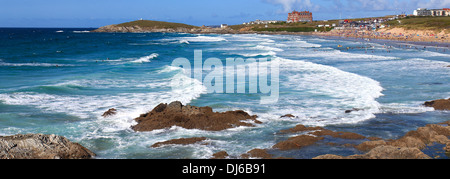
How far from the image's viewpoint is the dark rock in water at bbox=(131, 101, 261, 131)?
1620 cm

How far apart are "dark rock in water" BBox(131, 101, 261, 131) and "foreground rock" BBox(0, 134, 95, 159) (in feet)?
13.4

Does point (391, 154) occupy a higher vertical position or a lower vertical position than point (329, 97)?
higher

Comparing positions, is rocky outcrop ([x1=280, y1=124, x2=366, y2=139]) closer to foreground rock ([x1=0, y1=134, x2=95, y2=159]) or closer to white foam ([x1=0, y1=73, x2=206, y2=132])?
white foam ([x1=0, y1=73, x2=206, y2=132])

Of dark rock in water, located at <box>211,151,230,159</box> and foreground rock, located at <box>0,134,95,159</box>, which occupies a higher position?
foreground rock, located at <box>0,134,95,159</box>

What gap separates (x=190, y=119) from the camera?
16.5m

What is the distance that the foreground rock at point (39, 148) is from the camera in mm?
11336

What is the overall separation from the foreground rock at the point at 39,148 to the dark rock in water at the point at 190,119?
13.4 feet

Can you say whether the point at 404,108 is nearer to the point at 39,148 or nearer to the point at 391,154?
the point at 391,154

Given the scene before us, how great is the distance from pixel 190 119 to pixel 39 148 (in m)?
6.29

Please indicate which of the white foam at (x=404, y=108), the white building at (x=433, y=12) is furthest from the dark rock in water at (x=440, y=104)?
the white building at (x=433, y=12)

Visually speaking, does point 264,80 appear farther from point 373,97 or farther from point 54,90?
point 54,90

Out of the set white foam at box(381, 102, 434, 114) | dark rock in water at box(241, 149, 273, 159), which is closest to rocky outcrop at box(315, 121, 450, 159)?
dark rock in water at box(241, 149, 273, 159)

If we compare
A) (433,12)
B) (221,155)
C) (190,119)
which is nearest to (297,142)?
(221,155)
